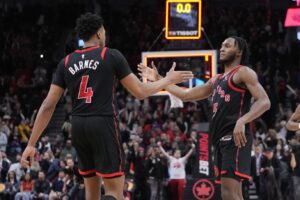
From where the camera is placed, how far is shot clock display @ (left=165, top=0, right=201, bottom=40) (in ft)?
63.8

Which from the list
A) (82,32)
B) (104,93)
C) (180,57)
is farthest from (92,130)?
(180,57)

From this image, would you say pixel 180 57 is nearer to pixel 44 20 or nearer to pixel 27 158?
pixel 27 158

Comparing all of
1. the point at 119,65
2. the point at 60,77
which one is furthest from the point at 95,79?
the point at 60,77

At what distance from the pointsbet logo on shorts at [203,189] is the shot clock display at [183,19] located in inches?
143

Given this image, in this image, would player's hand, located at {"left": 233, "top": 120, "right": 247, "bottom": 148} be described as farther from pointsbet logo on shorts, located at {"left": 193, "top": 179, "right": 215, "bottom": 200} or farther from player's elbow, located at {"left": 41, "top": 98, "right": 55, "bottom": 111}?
pointsbet logo on shorts, located at {"left": 193, "top": 179, "right": 215, "bottom": 200}

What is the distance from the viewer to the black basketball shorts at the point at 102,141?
7574mm

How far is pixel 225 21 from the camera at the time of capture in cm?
3003

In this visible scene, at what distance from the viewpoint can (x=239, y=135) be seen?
8242 millimetres

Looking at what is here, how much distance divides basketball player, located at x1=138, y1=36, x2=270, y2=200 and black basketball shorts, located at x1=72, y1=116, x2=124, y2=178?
4.61ft

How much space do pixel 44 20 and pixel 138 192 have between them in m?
13.4

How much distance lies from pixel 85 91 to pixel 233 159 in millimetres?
1971

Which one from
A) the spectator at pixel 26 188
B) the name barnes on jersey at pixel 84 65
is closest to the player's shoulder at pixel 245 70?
the name barnes on jersey at pixel 84 65

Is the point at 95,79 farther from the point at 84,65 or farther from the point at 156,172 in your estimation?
the point at 156,172

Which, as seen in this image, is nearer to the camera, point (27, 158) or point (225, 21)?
point (27, 158)
